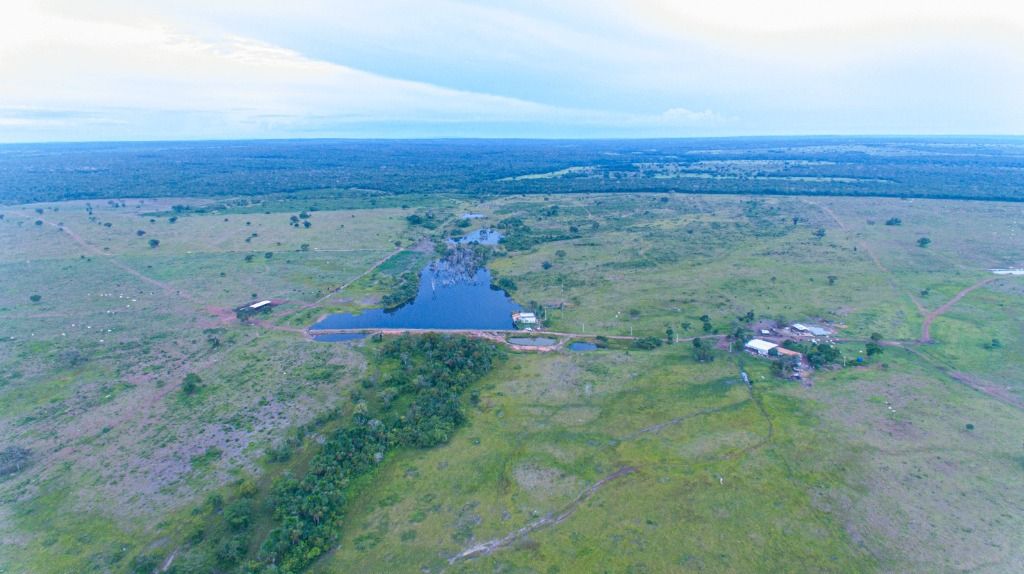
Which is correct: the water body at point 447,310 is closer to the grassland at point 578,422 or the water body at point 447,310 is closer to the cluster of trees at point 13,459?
the grassland at point 578,422

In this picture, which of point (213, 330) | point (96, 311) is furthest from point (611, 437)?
point (96, 311)

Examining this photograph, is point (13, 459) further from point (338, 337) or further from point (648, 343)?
point (648, 343)

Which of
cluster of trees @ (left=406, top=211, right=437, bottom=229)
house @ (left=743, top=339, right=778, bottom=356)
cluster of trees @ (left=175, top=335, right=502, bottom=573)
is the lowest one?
cluster of trees @ (left=175, top=335, right=502, bottom=573)

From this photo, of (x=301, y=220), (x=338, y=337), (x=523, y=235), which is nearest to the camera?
(x=338, y=337)

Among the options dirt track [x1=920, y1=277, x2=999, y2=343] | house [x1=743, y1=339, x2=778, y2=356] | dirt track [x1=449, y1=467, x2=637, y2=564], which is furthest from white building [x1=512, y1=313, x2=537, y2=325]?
dirt track [x1=920, y1=277, x2=999, y2=343]

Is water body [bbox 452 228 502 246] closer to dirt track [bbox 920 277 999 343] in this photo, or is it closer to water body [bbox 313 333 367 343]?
water body [bbox 313 333 367 343]

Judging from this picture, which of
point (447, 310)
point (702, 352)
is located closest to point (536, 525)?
point (702, 352)

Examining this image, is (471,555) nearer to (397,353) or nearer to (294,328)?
(397,353)
